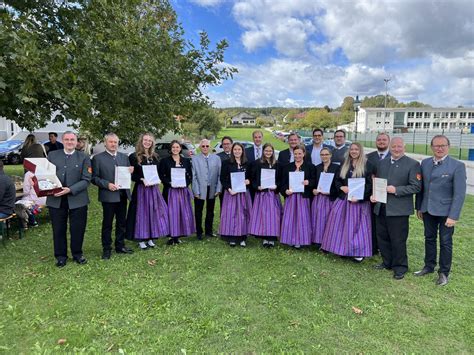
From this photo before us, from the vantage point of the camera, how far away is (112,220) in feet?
18.0

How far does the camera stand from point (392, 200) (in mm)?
4859

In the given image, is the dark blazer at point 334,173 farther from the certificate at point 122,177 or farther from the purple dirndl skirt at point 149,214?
the certificate at point 122,177

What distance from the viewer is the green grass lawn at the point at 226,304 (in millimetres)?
3312

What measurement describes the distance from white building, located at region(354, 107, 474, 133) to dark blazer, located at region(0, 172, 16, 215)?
297ft

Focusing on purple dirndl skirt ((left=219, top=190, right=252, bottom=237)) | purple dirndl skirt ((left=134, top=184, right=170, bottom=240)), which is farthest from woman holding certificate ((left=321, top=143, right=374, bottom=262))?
purple dirndl skirt ((left=134, top=184, right=170, bottom=240))

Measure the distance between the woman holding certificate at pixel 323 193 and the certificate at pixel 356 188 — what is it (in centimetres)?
34

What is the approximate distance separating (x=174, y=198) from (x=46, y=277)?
7.33 ft

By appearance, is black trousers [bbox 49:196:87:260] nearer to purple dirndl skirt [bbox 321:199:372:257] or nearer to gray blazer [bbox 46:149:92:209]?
gray blazer [bbox 46:149:92:209]

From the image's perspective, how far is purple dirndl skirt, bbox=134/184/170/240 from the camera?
5.79 m

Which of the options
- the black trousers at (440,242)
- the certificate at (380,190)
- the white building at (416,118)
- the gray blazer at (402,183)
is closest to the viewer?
the black trousers at (440,242)

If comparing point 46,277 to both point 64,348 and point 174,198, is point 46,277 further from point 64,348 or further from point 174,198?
point 174,198

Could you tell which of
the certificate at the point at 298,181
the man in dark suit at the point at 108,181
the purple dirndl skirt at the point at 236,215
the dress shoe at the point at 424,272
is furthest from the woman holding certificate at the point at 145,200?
the dress shoe at the point at 424,272

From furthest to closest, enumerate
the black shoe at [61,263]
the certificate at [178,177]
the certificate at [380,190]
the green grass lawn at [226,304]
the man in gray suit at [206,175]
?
1. the man in gray suit at [206,175]
2. the certificate at [178,177]
3. the black shoe at [61,263]
4. the certificate at [380,190]
5. the green grass lawn at [226,304]

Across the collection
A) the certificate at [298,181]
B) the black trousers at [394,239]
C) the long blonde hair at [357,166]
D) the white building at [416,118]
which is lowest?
the black trousers at [394,239]
